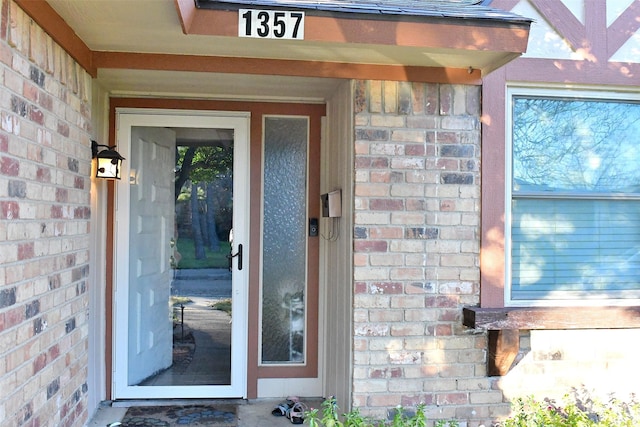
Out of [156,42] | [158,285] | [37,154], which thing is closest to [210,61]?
[156,42]

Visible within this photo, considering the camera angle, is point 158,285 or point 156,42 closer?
point 156,42

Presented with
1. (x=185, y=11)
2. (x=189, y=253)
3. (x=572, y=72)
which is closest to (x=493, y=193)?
(x=572, y=72)

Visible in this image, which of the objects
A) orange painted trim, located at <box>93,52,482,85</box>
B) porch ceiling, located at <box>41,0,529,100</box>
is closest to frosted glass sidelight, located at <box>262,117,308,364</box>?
porch ceiling, located at <box>41,0,529,100</box>

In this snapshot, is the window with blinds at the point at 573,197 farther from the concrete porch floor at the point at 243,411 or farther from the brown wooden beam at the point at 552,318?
the concrete porch floor at the point at 243,411

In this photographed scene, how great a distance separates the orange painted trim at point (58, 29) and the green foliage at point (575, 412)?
304 centimetres

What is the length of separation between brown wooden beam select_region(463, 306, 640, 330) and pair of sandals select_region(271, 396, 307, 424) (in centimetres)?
127

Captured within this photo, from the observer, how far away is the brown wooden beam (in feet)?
10.1

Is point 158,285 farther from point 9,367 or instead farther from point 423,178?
point 423,178

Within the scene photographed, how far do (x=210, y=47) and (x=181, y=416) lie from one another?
236cm

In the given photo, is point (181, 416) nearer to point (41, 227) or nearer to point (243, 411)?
point (243, 411)

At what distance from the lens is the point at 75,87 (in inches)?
111

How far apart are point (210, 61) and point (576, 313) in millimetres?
2631

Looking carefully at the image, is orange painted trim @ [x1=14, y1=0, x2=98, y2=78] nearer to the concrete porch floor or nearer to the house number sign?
the house number sign

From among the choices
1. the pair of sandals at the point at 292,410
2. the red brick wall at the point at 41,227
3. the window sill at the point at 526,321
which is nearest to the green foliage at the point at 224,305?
the pair of sandals at the point at 292,410
